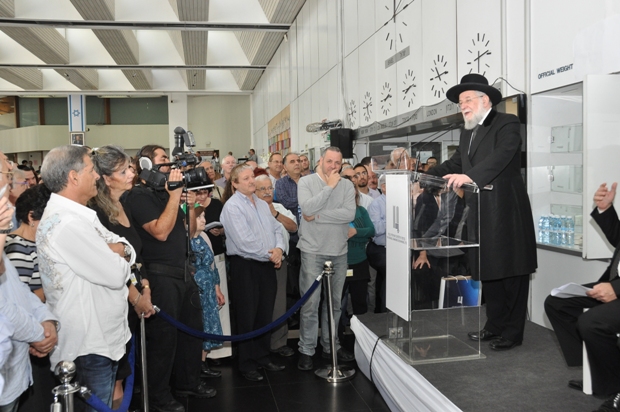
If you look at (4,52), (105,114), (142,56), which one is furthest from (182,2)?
(105,114)

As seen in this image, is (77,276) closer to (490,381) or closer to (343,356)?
(490,381)

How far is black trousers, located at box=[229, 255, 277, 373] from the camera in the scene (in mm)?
4016

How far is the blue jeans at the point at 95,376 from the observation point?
2.33 meters

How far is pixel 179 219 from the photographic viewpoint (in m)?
3.37

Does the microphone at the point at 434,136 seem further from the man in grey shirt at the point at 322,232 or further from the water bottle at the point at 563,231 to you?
the water bottle at the point at 563,231

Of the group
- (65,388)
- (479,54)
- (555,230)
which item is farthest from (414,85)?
(65,388)

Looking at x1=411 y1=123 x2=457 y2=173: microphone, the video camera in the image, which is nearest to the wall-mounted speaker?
x1=411 y1=123 x2=457 y2=173: microphone

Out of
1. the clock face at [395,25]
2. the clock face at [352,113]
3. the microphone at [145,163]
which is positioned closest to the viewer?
the microphone at [145,163]

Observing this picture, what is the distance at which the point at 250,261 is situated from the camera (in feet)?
13.1

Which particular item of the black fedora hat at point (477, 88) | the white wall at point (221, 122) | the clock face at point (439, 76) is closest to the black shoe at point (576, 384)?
the black fedora hat at point (477, 88)

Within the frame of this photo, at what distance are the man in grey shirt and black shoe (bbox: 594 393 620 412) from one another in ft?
6.60

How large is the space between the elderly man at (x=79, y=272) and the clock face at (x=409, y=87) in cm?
436

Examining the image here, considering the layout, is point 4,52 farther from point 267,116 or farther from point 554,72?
point 554,72

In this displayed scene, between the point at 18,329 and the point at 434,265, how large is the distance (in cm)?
213
